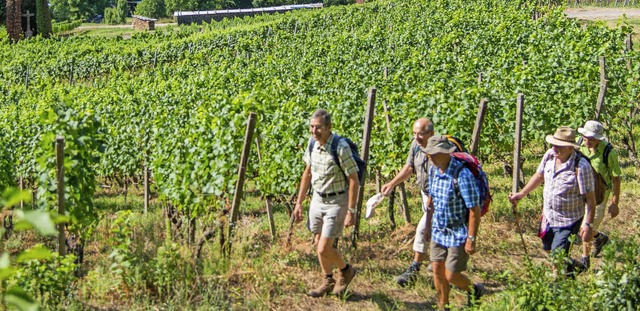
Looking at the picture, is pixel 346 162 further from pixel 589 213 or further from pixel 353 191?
pixel 589 213

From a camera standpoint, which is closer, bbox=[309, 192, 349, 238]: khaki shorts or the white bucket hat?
bbox=[309, 192, 349, 238]: khaki shorts

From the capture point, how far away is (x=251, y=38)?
27.6 m

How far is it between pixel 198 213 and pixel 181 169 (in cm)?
45

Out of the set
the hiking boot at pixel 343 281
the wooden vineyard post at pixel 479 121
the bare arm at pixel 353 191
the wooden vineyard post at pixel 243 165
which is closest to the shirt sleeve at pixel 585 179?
the wooden vineyard post at pixel 479 121

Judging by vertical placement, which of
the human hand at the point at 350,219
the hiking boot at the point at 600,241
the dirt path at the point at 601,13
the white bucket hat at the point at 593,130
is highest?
the dirt path at the point at 601,13

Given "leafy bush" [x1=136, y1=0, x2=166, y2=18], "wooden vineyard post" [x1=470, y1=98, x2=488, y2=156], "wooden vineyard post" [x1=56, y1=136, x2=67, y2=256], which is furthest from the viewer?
"leafy bush" [x1=136, y1=0, x2=166, y2=18]

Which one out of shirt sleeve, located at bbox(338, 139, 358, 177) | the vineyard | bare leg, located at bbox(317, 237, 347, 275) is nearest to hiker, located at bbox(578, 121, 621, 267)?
the vineyard

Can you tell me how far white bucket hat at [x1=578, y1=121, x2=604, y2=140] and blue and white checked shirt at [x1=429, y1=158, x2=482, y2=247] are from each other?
1.53 metres

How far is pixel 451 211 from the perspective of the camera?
17.7ft

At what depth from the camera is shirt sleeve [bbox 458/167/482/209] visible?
17.3 ft

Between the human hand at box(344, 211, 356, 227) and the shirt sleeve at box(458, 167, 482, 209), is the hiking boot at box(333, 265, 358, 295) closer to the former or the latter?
the human hand at box(344, 211, 356, 227)

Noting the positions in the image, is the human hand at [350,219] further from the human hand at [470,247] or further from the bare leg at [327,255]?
the human hand at [470,247]

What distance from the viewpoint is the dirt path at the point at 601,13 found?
104 feet

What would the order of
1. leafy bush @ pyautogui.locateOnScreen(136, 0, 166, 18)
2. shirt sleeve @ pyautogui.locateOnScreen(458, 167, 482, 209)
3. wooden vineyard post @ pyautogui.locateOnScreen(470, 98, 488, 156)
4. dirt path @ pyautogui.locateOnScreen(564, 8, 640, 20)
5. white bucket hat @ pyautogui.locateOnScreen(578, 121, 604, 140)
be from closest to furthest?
shirt sleeve @ pyautogui.locateOnScreen(458, 167, 482, 209)
white bucket hat @ pyautogui.locateOnScreen(578, 121, 604, 140)
wooden vineyard post @ pyautogui.locateOnScreen(470, 98, 488, 156)
dirt path @ pyautogui.locateOnScreen(564, 8, 640, 20)
leafy bush @ pyautogui.locateOnScreen(136, 0, 166, 18)
